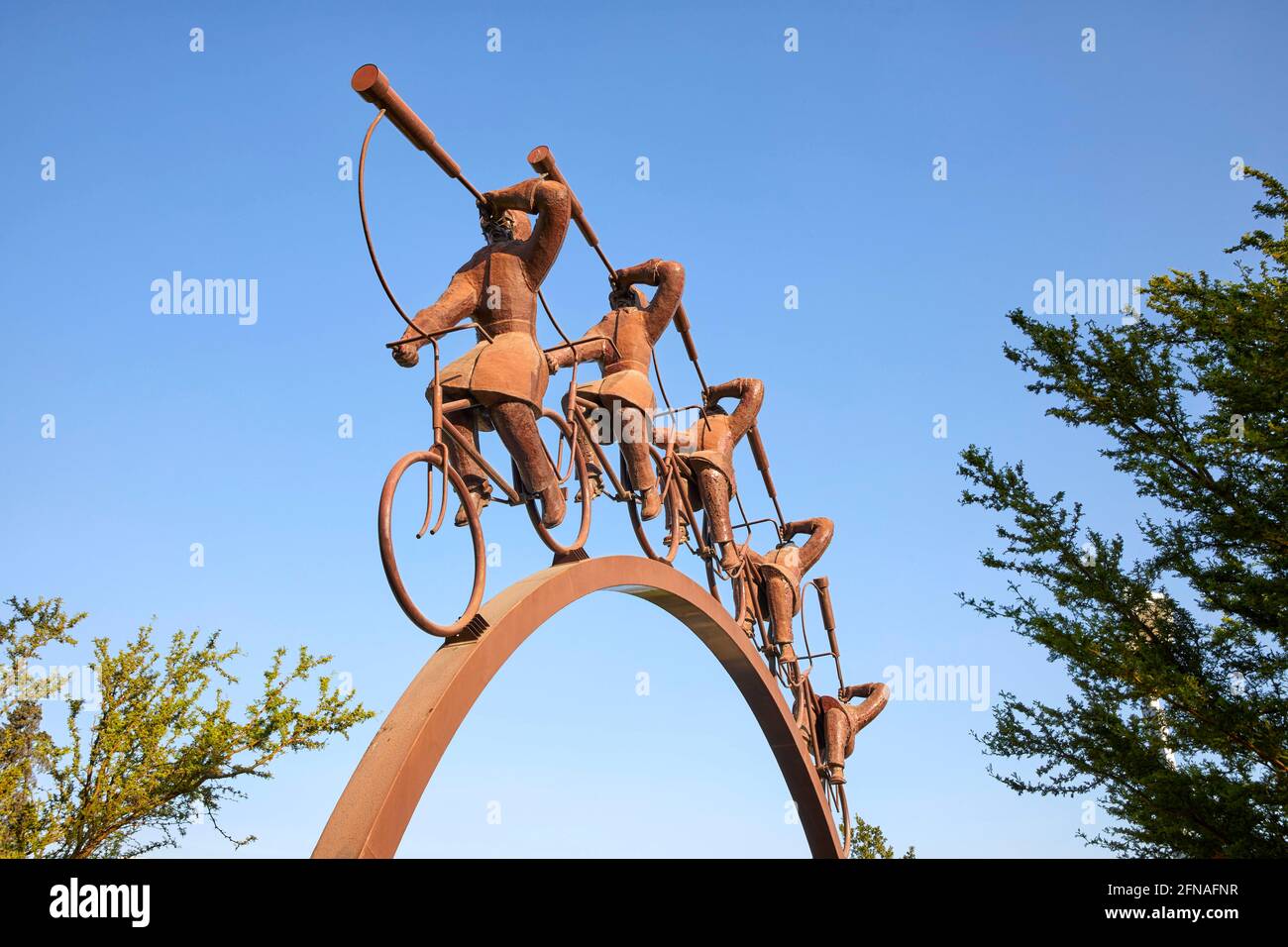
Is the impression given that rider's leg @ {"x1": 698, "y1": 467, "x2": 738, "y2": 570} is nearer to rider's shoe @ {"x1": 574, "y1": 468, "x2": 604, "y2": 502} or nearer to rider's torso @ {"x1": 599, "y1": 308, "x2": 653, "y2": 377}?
rider's torso @ {"x1": 599, "y1": 308, "x2": 653, "y2": 377}

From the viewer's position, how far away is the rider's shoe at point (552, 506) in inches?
231

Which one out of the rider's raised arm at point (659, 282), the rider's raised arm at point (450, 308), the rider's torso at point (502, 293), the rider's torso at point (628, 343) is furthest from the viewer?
the rider's raised arm at point (659, 282)

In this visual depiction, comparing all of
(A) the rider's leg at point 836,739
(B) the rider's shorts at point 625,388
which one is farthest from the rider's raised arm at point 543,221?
(A) the rider's leg at point 836,739

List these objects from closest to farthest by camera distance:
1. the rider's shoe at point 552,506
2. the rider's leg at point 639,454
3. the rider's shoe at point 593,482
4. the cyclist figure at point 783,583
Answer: the rider's shoe at point 552,506
the rider's shoe at point 593,482
the rider's leg at point 639,454
the cyclist figure at point 783,583

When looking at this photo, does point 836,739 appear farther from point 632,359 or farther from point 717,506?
point 632,359

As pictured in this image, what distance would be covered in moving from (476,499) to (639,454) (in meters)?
2.18

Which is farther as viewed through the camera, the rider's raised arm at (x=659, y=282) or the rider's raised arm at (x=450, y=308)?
the rider's raised arm at (x=659, y=282)

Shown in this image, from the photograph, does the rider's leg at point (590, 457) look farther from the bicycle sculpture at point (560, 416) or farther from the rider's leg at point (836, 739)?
the rider's leg at point (836, 739)

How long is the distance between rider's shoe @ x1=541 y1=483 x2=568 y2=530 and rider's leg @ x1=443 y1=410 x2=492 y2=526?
1.50 ft

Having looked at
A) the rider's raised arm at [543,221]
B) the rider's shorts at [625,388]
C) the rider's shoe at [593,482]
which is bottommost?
the rider's shoe at [593,482]

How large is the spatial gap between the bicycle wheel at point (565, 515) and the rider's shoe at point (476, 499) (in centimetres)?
31
